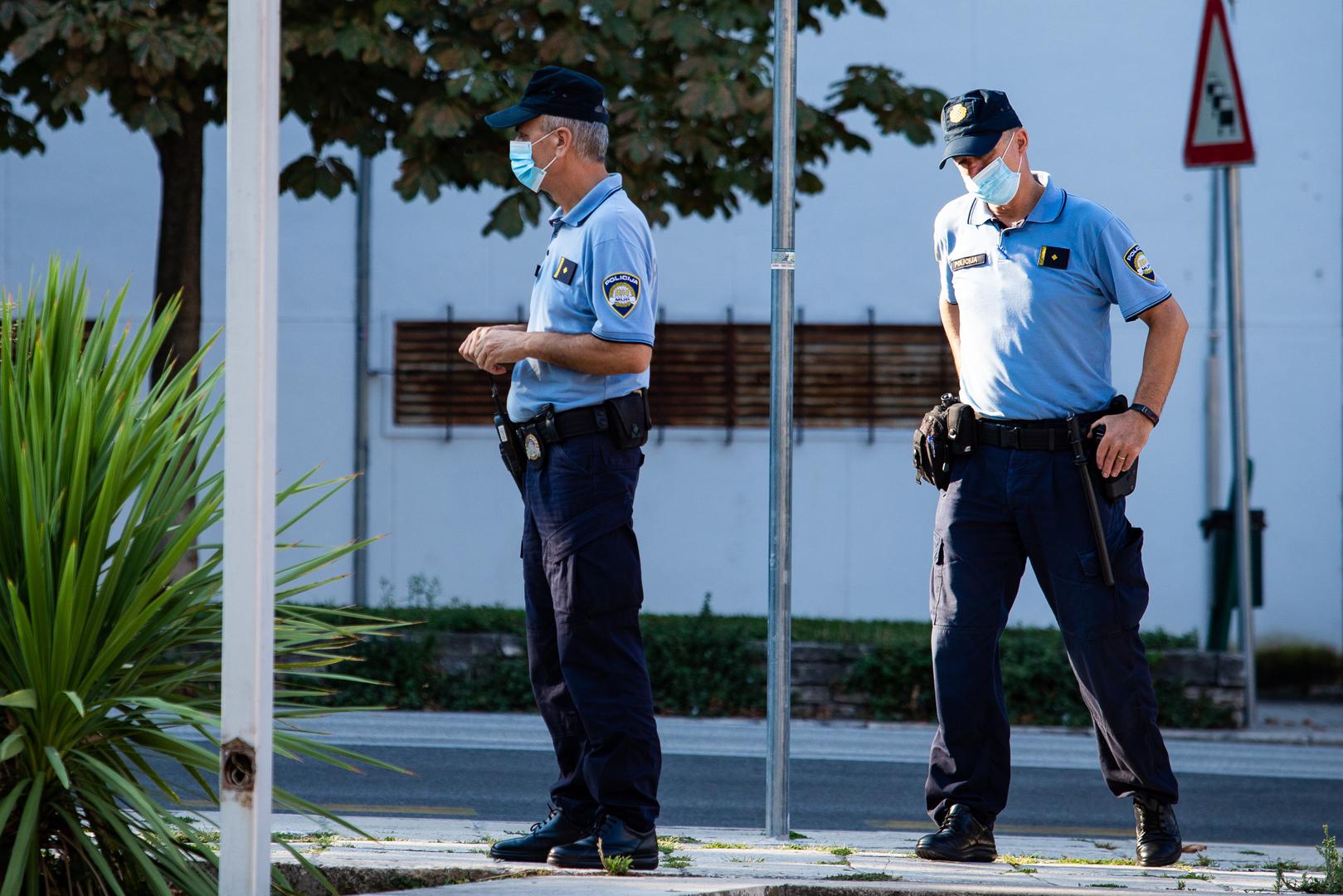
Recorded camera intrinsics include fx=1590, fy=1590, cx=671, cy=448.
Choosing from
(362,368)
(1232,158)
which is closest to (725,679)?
(362,368)

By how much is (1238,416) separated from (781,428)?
17.1 ft

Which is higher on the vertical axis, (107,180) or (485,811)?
(107,180)

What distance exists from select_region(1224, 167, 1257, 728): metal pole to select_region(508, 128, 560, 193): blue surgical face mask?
5.64 m

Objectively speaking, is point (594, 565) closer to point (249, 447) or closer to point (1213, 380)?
point (249, 447)

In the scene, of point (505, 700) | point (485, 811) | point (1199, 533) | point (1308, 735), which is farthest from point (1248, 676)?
point (485, 811)

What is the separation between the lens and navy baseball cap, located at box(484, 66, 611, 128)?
147 inches

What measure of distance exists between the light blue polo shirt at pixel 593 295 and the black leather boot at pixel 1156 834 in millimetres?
1571

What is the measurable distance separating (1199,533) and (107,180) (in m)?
7.68

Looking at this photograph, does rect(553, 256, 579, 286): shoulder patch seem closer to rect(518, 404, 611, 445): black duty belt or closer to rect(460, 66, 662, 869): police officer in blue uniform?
rect(460, 66, 662, 869): police officer in blue uniform

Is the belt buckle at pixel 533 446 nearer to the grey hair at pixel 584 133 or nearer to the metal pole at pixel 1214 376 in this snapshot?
the grey hair at pixel 584 133

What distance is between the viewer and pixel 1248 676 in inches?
337

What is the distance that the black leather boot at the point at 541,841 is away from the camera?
3586 mm

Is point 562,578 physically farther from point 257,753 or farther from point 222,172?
point 222,172

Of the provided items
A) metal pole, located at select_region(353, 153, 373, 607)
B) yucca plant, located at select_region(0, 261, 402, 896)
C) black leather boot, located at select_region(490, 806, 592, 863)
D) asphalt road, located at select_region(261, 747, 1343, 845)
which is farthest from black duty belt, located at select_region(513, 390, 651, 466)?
metal pole, located at select_region(353, 153, 373, 607)
